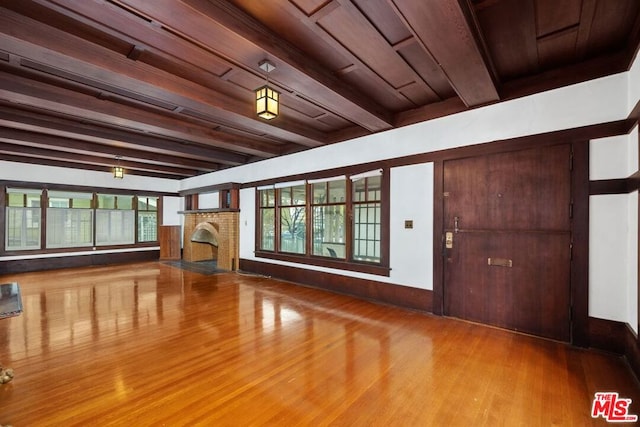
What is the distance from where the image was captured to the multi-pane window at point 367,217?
4793 mm

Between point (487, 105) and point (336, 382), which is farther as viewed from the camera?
point (487, 105)

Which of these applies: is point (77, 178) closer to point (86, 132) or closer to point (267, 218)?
point (86, 132)

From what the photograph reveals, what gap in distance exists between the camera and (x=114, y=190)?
8.55 metres

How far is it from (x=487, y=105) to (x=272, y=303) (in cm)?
419

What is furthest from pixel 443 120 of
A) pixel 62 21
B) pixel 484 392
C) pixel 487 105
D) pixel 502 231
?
pixel 62 21

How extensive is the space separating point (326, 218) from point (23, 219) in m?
7.97

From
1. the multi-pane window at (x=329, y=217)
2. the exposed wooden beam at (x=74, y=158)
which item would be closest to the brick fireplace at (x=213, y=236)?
the exposed wooden beam at (x=74, y=158)

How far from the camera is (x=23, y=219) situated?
284 inches

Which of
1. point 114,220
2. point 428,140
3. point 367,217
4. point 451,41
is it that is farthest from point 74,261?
point 451,41

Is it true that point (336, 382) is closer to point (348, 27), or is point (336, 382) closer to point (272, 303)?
point (272, 303)

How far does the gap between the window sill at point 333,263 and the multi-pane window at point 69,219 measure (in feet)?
18.5

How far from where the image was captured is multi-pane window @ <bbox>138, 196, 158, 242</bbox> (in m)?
9.23

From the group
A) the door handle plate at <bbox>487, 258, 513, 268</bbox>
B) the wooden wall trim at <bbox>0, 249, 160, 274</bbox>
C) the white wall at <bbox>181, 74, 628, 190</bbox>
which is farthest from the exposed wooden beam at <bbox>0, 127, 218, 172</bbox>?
the door handle plate at <bbox>487, 258, 513, 268</bbox>

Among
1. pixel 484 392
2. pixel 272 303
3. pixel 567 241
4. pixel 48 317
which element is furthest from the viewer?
pixel 272 303
